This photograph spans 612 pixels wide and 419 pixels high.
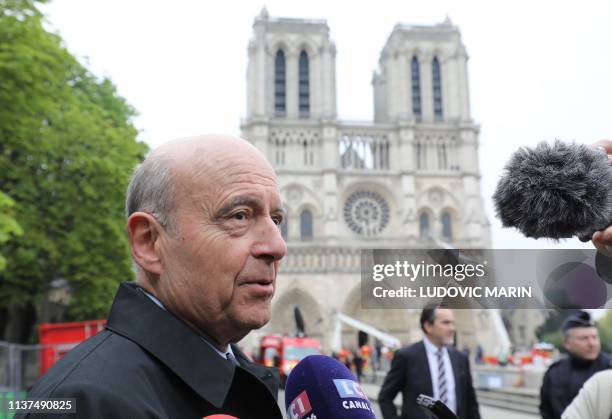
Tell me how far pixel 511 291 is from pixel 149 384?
0.69 m

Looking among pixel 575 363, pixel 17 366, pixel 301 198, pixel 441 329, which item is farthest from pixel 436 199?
pixel 441 329

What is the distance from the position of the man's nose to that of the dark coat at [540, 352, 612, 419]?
10.5ft

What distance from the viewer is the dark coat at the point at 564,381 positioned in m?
3.80

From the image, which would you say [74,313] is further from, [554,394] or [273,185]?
[273,185]

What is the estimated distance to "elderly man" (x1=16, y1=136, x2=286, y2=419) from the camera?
103cm

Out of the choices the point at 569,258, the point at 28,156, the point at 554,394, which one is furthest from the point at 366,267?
the point at 28,156

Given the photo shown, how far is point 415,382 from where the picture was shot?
12.6 ft

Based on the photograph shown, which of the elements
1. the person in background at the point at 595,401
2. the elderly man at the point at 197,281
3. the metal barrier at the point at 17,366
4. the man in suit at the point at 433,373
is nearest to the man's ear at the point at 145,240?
the elderly man at the point at 197,281

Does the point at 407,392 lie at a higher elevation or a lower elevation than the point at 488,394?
higher

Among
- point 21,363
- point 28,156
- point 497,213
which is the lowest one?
point 21,363

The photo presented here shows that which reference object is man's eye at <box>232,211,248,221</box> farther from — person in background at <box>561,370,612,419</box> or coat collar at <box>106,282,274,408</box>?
person in background at <box>561,370,612,419</box>

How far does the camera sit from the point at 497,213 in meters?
1.08

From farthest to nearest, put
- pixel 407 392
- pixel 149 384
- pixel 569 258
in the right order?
1. pixel 407 392
2. pixel 569 258
3. pixel 149 384

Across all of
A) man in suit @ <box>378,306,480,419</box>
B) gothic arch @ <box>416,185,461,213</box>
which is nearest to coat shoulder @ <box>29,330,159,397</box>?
man in suit @ <box>378,306,480,419</box>
